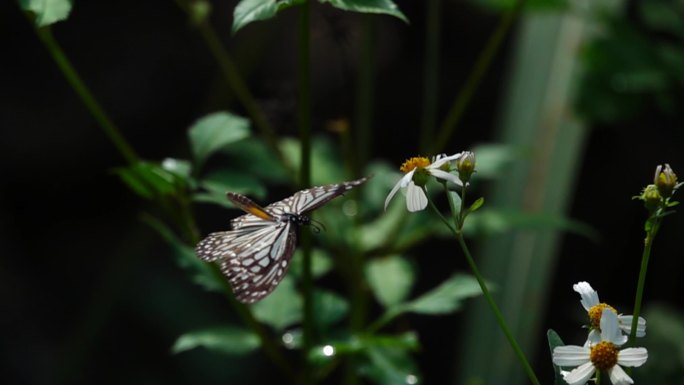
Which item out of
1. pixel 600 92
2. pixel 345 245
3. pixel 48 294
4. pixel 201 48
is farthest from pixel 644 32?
pixel 48 294

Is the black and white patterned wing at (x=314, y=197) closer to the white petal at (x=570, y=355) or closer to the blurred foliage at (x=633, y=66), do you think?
the white petal at (x=570, y=355)

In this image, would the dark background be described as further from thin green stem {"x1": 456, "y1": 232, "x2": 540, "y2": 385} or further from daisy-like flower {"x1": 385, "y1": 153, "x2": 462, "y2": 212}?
thin green stem {"x1": 456, "y1": 232, "x2": 540, "y2": 385}

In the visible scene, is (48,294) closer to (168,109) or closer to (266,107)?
(168,109)

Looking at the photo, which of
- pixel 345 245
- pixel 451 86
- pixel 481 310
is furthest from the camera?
pixel 451 86

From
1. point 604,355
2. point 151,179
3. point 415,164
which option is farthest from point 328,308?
point 604,355

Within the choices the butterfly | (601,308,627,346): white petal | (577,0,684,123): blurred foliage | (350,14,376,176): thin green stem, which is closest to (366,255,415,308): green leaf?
(350,14,376,176): thin green stem
